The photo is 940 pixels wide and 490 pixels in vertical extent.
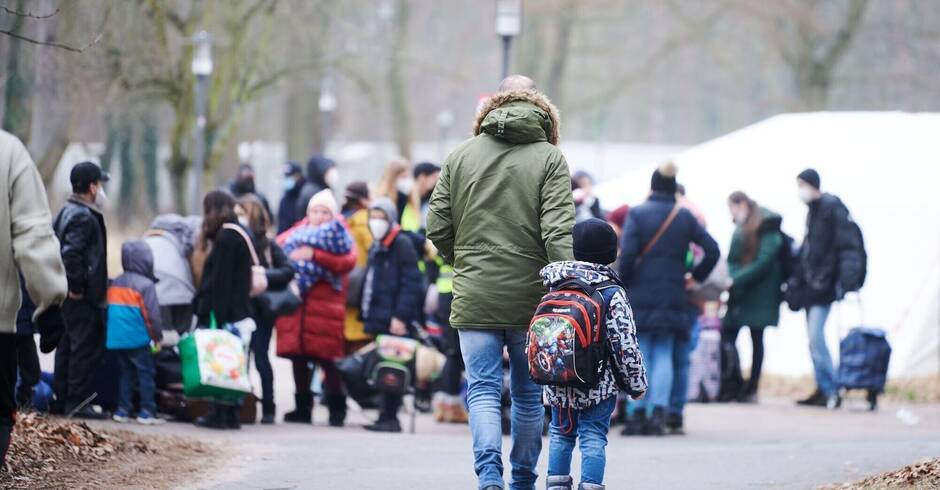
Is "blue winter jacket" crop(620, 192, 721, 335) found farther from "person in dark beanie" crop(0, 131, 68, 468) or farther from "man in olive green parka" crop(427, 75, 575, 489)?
"person in dark beanie" crop(0, 131, 68, 468)

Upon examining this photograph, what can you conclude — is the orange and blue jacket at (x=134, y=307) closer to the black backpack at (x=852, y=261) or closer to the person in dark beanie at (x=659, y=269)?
the person in dark beanie at (x=659, y=269)

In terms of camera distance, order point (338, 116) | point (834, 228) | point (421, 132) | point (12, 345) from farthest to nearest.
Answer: point (421, 132), point (338, 116), point (834, 228), point (12, 345)

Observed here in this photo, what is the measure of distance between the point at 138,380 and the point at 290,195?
5586 millimetres

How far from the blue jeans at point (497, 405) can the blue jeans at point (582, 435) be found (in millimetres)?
99

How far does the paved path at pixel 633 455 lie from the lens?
8906 millimetres

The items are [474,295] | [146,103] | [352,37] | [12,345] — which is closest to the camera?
[12,345]

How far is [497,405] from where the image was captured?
7.28 m

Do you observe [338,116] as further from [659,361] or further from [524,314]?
[524,314]

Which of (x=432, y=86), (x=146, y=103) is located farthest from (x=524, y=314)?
(x=432, y=86)

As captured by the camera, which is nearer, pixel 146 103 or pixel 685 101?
pixel 146 103

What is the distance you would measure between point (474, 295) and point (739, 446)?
4.60m

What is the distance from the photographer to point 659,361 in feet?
38.1

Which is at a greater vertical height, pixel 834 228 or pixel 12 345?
A: pixel 834 228

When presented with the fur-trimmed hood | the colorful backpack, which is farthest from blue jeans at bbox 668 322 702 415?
the colorful backpack
